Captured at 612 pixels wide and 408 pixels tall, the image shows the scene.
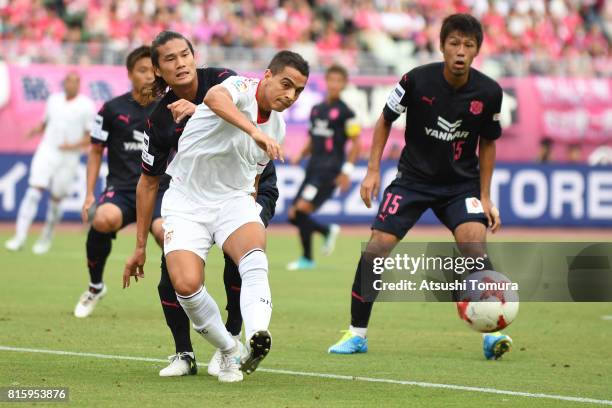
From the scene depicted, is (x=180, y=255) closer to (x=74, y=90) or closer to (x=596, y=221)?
(x=74, y=90)

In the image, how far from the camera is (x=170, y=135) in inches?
306

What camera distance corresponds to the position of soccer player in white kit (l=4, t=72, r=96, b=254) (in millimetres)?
18953

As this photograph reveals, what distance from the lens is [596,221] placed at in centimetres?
2652

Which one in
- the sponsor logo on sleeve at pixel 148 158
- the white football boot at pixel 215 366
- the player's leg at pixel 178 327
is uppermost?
the sponsor logo on sleeve at pixel 148 158

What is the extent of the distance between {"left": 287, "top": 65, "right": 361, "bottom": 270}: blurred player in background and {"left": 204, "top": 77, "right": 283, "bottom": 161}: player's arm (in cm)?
971

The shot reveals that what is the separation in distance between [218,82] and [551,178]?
63.1 feet

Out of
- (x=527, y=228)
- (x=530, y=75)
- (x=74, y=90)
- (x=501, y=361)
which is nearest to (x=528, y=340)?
(x=501, y=361)

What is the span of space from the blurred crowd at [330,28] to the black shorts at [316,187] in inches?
375

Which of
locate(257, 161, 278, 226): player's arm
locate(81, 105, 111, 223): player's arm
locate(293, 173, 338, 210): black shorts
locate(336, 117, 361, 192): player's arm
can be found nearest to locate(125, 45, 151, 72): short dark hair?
locate(81, 105, 111, 223): player's arm

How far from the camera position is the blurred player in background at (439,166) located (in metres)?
9.17

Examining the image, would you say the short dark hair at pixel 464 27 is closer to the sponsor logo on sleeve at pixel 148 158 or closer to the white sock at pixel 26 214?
the sponsor logo on sleeve at pixel 148 158

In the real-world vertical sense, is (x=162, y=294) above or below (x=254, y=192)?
below

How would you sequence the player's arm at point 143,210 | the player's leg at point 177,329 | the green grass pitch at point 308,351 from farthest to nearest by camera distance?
the player's leg at point 177,329 < the player's arm at point 143,210 < the green grass pitch at point 308,351

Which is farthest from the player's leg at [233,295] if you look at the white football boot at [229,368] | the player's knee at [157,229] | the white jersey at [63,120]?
the white jersey at [63,120]
